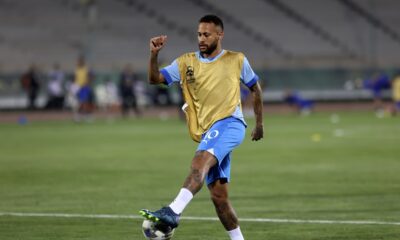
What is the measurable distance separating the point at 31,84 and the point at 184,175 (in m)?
26.1

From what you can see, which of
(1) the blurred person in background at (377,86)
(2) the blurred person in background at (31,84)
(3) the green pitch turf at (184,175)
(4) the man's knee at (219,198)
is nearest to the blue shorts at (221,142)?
(4) the man's knee at (219,198)

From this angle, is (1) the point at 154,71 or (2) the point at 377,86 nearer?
(1) the point at 154,71

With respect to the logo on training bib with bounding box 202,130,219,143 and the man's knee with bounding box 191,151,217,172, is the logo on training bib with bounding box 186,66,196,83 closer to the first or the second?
the logo on training bib with bounding box 202,130,219,143

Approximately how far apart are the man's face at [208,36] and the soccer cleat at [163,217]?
173 cm

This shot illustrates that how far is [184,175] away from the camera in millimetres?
17891

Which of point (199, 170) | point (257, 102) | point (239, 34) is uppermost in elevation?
point (257, 102)

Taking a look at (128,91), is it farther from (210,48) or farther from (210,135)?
(210,135)

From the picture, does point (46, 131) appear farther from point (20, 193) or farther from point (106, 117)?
point (20, 193)

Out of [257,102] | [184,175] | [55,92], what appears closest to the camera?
[257,102]

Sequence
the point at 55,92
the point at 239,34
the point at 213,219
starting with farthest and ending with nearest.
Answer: the point at 239,34
the point at 55,92
the point at 213,219

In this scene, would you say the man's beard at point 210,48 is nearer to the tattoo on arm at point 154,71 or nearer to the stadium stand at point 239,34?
the tattoo on arm at point 154,71

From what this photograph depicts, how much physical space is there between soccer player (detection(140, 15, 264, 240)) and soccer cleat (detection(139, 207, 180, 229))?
2.87 ft

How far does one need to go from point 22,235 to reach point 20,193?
4.35 metres

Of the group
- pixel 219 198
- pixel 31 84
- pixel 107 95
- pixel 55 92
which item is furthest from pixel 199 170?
pixel 107 95
